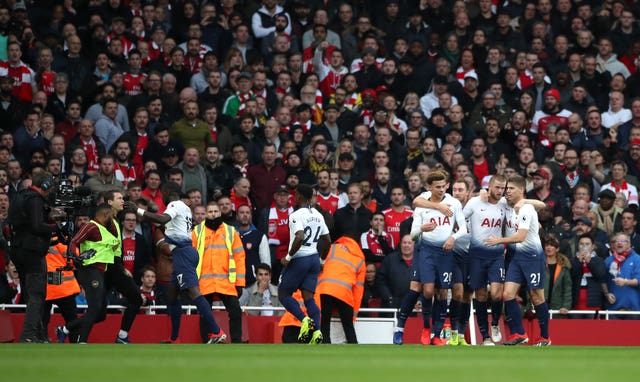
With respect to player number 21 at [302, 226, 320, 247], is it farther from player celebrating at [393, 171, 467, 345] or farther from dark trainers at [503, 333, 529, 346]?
dark trainers at [503, 333, 529, 346]

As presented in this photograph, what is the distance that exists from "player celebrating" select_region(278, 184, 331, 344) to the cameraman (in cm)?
321

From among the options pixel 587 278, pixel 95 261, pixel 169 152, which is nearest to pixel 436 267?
pixel 587 278

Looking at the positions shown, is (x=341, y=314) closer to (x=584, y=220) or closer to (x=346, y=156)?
(x=346, y=156)

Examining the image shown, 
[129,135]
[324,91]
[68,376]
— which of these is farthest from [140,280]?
[68,376]

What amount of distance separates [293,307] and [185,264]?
61.2 inches

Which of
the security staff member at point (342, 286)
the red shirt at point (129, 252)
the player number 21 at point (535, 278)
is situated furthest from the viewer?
the red shirt at point (129, 252)

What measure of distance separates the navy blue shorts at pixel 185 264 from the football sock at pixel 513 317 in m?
4.16

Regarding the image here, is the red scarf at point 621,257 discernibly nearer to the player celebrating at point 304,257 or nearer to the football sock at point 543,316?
the football sock at point 543,316

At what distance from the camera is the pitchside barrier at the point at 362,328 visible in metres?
19.0

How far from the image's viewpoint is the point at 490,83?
24953 mm

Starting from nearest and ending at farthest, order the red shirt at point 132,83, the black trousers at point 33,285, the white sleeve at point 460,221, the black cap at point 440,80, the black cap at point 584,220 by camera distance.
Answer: the black trousers at point 33,285 → the white sleeve at point 460,221 → the black cap at point 584,220 → the red shirt at point 132,83 → the black cap at point 440,80

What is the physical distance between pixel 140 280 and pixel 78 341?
11.0ft

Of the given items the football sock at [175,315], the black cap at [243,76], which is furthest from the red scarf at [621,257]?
the black cap at [243,76]

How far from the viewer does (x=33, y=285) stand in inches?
633
